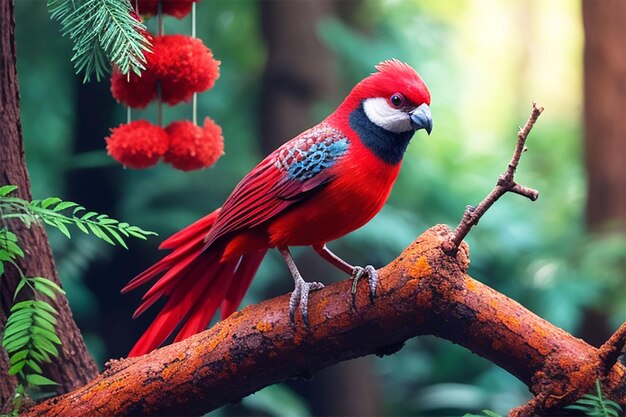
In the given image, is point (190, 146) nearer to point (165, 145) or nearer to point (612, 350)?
point (165, 145)

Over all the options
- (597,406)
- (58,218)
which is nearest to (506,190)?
(597,406)

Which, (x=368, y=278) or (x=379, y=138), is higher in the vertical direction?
(x=379, y=138)

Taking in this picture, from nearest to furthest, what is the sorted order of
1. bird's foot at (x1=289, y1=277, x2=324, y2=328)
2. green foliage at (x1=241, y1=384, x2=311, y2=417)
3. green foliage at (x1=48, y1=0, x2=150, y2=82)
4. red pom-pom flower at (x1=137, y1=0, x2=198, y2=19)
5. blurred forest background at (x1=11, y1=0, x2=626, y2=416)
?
green foliage at (x1=48, y1=0, x2=150, y2=82) < bird's foot at (x1=289, y1=277, x2=324, y2=328) < red pom-pom flower at (x1=137, y1=0, x2=198, y2=19) < green foliage at (x1=241, y1=384, x2=311, y2=417) < blurred forest background at (x1=11, y1=0, x2=626, y2=416)

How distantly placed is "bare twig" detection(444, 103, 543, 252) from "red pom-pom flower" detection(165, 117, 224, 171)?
27.8 inches

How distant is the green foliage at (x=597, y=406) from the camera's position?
162 centimetres

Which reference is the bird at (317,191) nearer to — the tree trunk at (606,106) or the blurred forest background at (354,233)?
the blurred forest background at (354,233)

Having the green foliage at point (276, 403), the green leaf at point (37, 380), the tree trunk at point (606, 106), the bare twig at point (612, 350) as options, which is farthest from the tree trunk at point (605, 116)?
the green leaf at point (37, 380)

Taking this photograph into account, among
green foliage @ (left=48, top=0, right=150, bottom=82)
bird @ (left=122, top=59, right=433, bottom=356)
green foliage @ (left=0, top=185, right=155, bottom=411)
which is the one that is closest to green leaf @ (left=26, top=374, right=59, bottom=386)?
green foliage @ (left=0, top=185, right=155, bottom=411)

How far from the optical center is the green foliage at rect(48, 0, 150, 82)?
5.67 feet

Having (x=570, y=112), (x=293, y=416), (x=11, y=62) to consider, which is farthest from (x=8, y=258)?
(x=570, y=112)

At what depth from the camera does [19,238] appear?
6.47 ft

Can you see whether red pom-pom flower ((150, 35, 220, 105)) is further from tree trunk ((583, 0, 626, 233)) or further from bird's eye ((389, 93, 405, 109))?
tree trunk ((583, 0, 626, 233))

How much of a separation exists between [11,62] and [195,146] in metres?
0.51

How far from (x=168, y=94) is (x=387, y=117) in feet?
1.92
